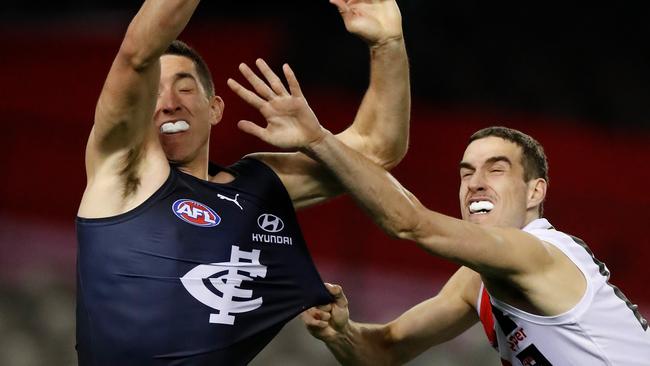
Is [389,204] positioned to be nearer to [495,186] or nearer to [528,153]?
[495,186]

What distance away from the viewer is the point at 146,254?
309 cm

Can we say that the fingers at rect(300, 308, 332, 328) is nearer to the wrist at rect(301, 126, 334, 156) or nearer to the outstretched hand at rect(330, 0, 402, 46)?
the wrist at rect(301, 126, 334, 156)

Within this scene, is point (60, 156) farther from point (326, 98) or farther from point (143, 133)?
point (143, 133)

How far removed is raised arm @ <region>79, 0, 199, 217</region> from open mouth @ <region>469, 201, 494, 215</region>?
1.17 metres

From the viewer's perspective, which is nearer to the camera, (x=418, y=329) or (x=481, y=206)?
(x=481, y=206)

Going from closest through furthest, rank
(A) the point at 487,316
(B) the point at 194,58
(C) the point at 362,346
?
(B) the point at 194,58 → (A) the point at 487,316 → (C) the point at 362,346

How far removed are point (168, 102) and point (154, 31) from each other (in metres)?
A: 0.40

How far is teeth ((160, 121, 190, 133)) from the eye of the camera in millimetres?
3312

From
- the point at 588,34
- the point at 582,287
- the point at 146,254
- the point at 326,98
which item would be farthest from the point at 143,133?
the point at 588,34

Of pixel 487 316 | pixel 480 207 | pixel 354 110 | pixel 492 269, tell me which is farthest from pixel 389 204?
pixel 354 110

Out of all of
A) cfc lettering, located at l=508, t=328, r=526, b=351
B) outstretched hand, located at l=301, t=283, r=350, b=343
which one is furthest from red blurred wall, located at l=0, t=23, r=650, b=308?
cfc lettering, located at l=508, t=328, r=526, b=351

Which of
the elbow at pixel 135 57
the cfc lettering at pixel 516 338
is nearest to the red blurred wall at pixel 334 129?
the cfc lettering at pixel 516 338

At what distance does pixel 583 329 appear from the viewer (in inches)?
137

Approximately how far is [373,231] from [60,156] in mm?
1732
